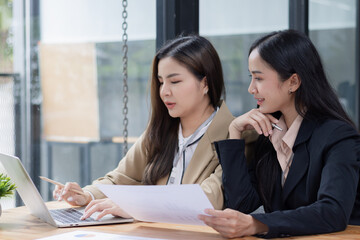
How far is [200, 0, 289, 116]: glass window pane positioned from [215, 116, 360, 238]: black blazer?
135 cm

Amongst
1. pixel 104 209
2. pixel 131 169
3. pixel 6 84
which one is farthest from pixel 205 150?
pixel 6 84

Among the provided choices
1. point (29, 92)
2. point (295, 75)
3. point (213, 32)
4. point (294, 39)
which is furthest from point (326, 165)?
point (213, 32)

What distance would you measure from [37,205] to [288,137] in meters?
0.85

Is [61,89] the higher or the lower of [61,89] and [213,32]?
the lower

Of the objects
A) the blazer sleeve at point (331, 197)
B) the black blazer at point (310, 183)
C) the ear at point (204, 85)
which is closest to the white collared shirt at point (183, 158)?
the ear at point (204, 85)

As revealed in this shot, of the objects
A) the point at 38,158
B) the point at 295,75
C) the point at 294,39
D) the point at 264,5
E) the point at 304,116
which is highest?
the point at 264,5

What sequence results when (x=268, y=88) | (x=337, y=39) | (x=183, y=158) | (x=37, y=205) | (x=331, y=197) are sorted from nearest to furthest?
(x=331, y=197), (x=37, y=205), (x=268, y=88), (x=183, y=158), (x=337, y=39)

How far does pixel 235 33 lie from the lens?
129 inches

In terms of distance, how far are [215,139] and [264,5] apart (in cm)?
166

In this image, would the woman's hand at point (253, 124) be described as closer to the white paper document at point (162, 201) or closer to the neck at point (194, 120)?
the neck at point (194, 120)

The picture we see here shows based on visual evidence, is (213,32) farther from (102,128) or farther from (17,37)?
(17,37)

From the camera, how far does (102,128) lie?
2.86 meters

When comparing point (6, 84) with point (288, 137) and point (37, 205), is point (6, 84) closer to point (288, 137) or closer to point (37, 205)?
point (37, 205)

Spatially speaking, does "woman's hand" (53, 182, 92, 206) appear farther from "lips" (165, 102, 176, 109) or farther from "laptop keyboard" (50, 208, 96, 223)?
"lips" (165, 102, 176, 109)
